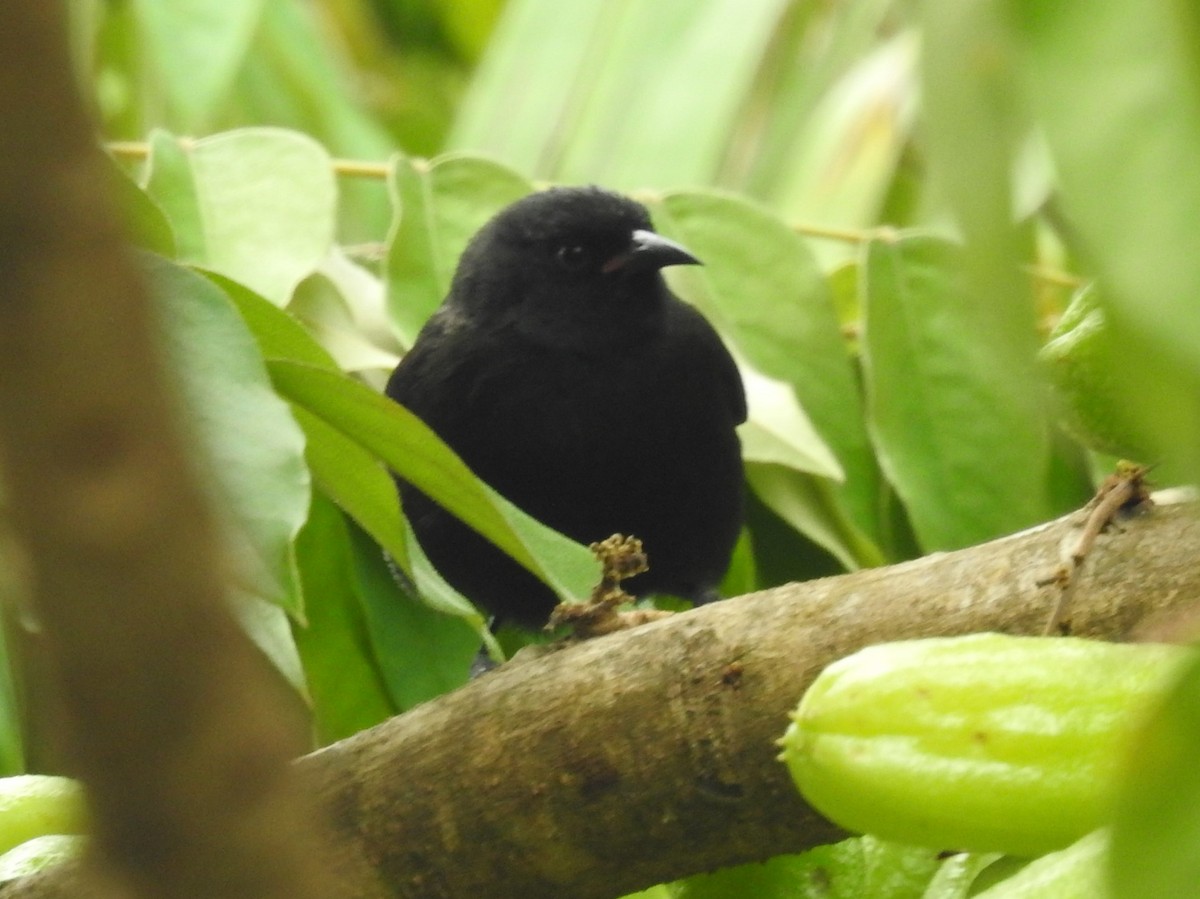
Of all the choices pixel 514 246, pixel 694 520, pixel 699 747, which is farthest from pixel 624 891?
pixel 514 246

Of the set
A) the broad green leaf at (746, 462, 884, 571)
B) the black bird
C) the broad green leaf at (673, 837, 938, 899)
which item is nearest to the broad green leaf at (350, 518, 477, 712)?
the broad green leaf at (746, 462, 884, 571)

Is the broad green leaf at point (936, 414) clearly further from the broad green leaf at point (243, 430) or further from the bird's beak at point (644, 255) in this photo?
the broad green leaf at point (243, 430)

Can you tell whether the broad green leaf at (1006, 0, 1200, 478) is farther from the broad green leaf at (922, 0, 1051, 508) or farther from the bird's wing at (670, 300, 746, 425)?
the bird's wing at (670, 300, 746, 425)

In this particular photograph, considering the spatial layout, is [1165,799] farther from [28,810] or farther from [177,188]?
[177,188]

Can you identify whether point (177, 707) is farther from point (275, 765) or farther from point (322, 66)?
point (322, 66)

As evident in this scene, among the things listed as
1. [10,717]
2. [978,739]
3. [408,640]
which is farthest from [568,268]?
[978,739]

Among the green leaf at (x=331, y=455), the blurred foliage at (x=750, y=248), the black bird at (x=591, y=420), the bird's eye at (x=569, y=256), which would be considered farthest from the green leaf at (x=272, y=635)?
the bird's eye at (x=569, y=256)
